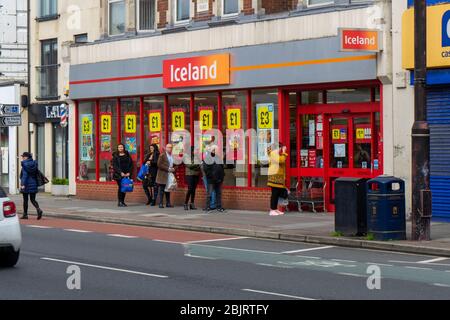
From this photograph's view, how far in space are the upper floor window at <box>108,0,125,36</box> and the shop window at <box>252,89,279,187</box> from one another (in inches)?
267

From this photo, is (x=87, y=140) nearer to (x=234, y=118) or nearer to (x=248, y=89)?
(x=234, y=118)

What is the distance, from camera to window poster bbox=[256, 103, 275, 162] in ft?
73.5

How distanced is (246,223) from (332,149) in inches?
144

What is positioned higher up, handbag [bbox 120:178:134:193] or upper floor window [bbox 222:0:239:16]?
upper floor window [bbox 222:0:239:16]

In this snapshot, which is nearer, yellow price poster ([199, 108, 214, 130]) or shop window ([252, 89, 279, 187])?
shop window ([252, 89, 279, 187])

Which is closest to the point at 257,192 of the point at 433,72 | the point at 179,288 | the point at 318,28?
the point at 318,28

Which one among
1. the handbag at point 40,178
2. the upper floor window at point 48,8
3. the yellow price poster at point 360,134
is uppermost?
the upper floor window at point 48,8

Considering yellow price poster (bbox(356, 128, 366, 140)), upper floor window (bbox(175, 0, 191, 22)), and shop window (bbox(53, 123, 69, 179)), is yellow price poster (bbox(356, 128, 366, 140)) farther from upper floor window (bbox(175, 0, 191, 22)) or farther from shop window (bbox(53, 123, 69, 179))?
shop window (bbox(53, 123, 69, 179))

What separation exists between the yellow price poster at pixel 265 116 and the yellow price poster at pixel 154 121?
4.03 m

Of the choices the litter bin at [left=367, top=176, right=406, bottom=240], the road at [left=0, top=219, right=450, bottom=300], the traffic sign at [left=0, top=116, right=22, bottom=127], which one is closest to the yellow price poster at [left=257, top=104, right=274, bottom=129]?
the road at [left=0, top=219, right=450, bottom=300]

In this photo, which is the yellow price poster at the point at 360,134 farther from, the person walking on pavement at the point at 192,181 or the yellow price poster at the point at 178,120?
the yellow price poster at the point at 178,120

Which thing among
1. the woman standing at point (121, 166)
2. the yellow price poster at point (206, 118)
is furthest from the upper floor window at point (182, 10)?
the woman standing at point (121, 166)

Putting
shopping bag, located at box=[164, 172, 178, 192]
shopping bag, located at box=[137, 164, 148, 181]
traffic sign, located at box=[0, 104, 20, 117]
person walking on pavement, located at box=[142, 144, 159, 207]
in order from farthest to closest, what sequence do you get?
traffic sign, located at box=[0, 104, 20, 117] < shopping bag, located at box=[137, 164, 148, 181] < person walking on pavement, located at box=[142, 144, 159, 207] < shopping bag, located at box=[164, 172, 178, 192]

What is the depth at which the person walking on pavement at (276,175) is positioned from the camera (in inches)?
821
